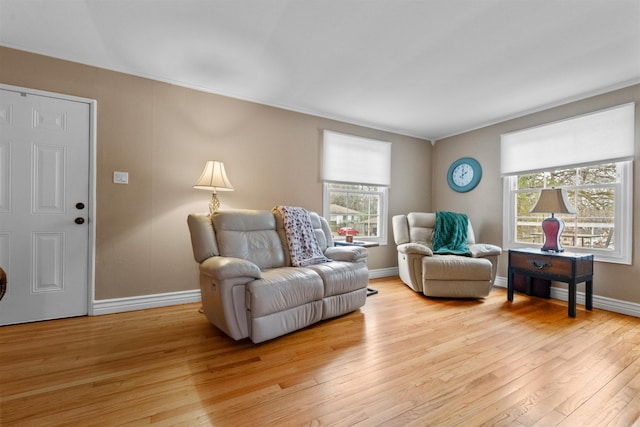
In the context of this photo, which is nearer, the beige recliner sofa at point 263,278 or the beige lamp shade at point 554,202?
the beige recliner sofa at point 263,278

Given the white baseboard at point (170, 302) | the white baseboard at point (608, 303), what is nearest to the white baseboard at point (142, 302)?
the white baseboard at point (170, 302)

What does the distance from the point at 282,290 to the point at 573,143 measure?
3.47 metres

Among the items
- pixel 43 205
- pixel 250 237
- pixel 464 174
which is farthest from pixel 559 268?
pixel 43 205

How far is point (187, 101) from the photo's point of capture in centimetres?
297

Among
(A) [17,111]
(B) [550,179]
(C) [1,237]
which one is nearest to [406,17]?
(B) [550,179]

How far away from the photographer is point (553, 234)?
3.02 meters

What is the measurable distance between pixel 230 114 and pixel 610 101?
3.94m

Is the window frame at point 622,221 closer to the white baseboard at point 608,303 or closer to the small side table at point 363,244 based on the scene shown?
the white baseboard at point 608,303

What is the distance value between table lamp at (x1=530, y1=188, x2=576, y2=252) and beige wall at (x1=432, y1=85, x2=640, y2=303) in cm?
50

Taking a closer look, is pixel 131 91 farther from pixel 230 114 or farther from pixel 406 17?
pixel 406 17

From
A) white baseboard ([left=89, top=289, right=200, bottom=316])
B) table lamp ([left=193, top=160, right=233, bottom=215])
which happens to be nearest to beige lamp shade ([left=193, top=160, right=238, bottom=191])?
table lamp ([left=193, top=160, right=233, bottom=215])

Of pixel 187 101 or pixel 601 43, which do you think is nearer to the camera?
pixel 601 43

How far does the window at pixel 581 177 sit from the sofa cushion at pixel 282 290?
2919 millimetres

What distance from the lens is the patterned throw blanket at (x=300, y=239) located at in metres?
2.70
